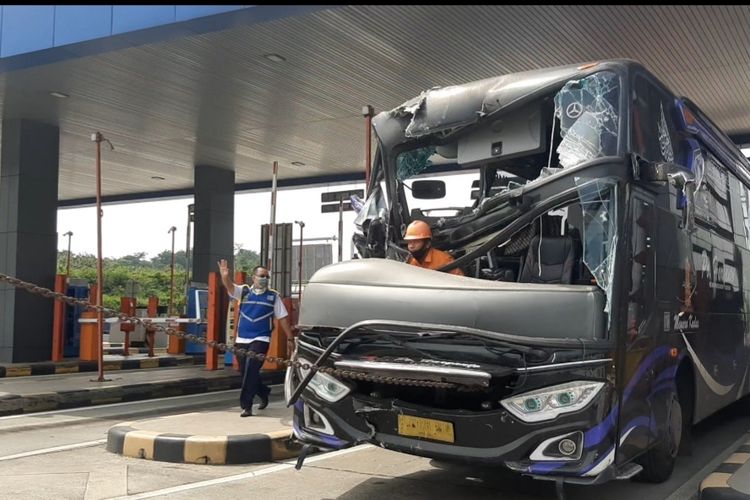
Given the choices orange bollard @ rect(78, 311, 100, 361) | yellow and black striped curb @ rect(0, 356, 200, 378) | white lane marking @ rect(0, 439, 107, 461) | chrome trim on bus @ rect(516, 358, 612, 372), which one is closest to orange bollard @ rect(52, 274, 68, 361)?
yellow and black striped curb @ rect(0, 356, 200, 378)

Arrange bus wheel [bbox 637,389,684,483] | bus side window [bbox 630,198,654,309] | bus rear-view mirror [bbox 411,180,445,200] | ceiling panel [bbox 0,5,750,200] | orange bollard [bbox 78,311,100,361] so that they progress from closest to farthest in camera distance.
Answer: bus side window [bbox 630,198,654,309] < bus wheel [bbox 637,389,684,483] < bus rear-view mirror [bbox 411,180,445,200] < ceiling panel [bbox 0,5,750,200] < orange bollard [bbox 78,311,100,361]

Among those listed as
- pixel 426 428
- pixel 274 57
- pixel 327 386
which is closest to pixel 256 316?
pixel 327 386

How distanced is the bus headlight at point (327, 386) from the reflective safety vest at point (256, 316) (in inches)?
139

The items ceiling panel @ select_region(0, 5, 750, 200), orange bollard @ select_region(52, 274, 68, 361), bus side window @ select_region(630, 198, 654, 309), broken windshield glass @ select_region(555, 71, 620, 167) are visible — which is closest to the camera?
bus side window @ select_region(630, 198, 654, 309)

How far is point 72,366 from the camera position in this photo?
14172 mm

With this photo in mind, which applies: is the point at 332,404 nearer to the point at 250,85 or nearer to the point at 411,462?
the point at 411,462

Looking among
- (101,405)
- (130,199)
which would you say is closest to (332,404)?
(101,405)

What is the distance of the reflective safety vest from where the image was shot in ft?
28.3

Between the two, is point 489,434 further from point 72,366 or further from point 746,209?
point 72,366

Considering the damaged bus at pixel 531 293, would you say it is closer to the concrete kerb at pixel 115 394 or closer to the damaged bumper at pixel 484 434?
the damaged bumper at pixel 484 434

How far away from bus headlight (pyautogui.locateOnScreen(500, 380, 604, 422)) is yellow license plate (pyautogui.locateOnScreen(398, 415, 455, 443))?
45 cm

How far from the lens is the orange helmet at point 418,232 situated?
5.76m

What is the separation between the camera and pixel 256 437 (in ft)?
22.3

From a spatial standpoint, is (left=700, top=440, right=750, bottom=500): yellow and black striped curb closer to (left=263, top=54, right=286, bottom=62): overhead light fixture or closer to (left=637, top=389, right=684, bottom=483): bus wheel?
(left=637, top=389, right=684, bottom=483): bus wheel
